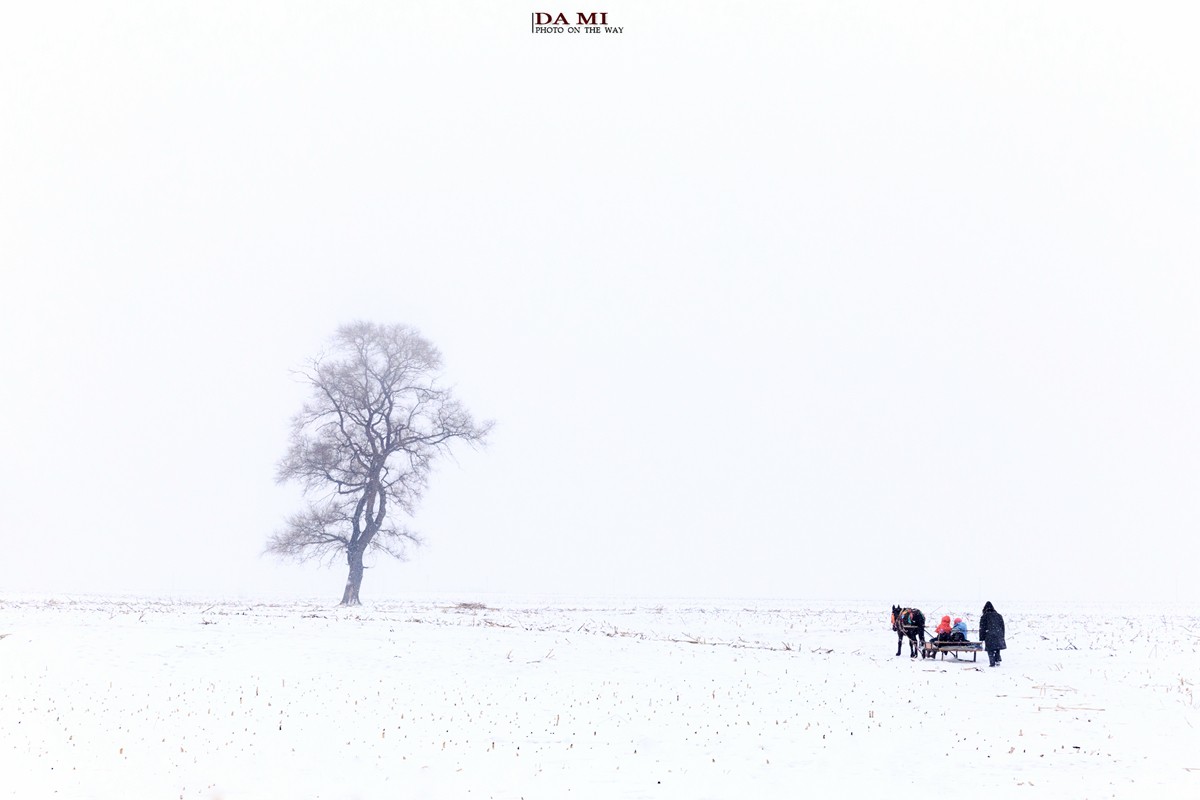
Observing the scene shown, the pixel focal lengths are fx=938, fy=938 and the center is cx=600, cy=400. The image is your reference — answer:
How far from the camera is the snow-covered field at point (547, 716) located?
14.3 meters

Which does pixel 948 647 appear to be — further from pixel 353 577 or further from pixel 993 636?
pixel 353 577

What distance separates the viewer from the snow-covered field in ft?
46.9

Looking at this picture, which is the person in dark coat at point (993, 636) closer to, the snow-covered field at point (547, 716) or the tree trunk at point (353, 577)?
the snow-covered field at point (547, 716)

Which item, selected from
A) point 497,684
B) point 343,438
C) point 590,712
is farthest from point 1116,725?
point 343,438

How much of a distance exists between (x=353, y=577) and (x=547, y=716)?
98.1ft

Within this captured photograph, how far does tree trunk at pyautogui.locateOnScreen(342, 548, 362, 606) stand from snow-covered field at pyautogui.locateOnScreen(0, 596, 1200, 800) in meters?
15.2

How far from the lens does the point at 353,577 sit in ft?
153

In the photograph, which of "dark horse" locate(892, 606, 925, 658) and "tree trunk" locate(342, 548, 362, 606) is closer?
"dark horse" locate(892, 606, 925, 658)

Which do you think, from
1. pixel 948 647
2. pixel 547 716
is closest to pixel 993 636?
pixel 948 647

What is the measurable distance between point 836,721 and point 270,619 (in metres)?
19.8

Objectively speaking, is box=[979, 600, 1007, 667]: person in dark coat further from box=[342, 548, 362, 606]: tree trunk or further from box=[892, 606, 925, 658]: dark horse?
box=[342, 548, 362, 606]: tree trunk

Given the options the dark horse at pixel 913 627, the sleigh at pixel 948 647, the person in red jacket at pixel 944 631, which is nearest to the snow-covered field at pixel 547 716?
the sleigh at pixel 948 647

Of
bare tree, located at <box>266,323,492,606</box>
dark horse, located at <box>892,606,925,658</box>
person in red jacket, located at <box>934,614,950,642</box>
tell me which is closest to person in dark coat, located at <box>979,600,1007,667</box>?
person in red jacket, located at <box>934,614,950,642</box>

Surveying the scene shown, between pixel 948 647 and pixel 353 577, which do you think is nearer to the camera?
pixel 948 647
